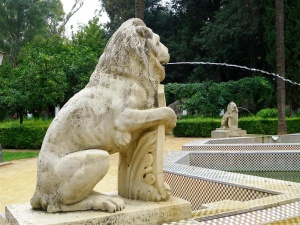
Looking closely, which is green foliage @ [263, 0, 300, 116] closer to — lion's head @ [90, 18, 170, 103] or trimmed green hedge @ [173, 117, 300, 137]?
trimmed green hedge @ [173, 117, 300, 137]

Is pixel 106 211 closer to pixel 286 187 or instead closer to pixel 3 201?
pixel 286 187

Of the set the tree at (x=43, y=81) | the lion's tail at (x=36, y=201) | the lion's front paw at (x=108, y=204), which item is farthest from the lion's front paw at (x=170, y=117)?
the tree at (x=43, y=81)

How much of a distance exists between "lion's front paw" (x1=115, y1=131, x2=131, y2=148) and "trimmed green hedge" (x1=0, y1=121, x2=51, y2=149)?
13.3 m

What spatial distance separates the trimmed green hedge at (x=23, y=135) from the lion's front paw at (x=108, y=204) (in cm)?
1332

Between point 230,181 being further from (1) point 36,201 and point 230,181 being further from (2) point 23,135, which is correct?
(2) point 23,135

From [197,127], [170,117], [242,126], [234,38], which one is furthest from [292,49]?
[170,117]

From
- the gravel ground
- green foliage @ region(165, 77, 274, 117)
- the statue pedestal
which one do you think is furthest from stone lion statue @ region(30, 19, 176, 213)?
green foliage @ region(165, 77, 274, 117)

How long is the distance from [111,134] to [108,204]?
549 mm

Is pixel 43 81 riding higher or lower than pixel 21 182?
higher

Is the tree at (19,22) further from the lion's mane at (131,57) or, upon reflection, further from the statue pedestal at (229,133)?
the lion's mane at (131,57)

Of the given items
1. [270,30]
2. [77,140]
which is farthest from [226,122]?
[77,140]

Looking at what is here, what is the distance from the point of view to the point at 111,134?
2.95 metres

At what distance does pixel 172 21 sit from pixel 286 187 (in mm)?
30427

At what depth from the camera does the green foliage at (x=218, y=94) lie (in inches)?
969
